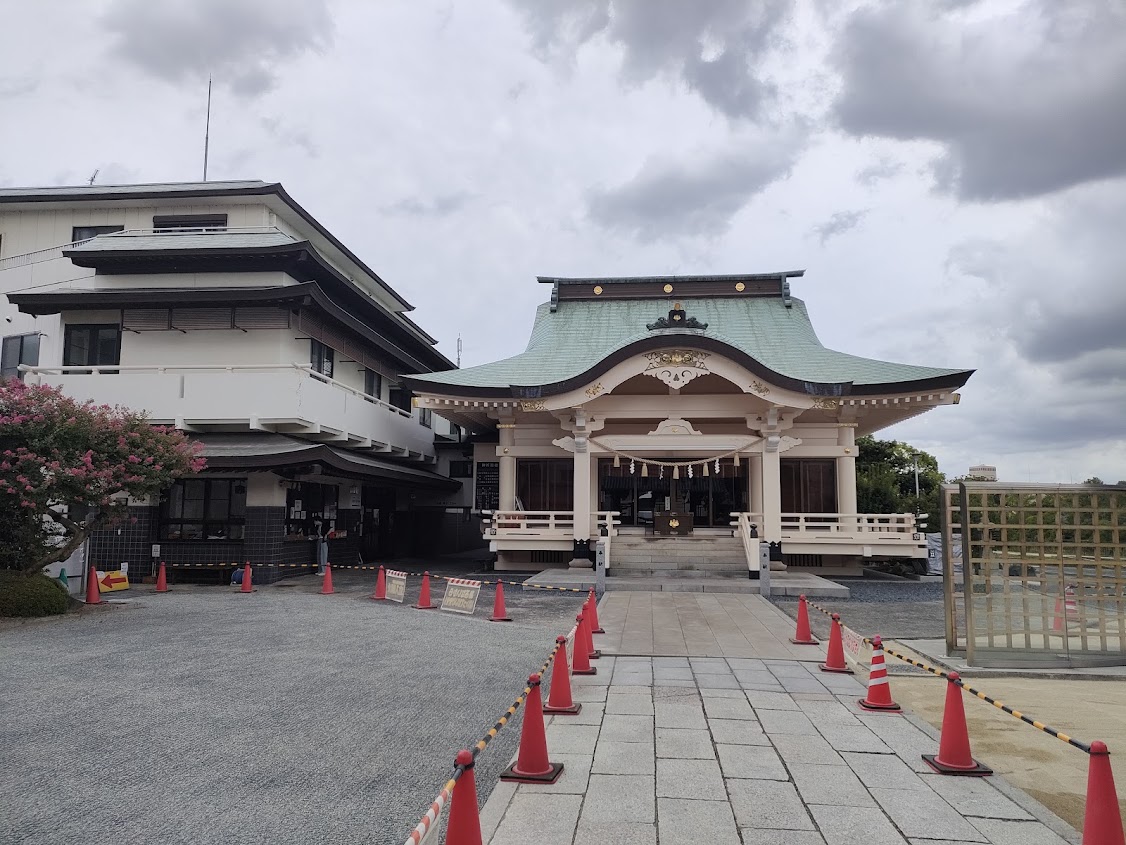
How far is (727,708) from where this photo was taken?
7410 millimetres

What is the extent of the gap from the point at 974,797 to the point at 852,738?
135cm

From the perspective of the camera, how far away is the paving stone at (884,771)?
5.39m

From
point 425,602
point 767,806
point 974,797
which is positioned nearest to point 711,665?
point 974,797

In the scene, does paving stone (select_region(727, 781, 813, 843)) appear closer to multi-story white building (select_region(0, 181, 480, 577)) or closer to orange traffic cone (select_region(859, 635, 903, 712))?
orange traffic cone (select_region(859, 635, 903, 712))

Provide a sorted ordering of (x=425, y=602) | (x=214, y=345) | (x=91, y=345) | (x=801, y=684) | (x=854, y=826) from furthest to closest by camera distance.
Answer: (x=91, y=345), (x=214, y=345), (x=425, y=602), (x=801, y=684), (x=854, y=826)

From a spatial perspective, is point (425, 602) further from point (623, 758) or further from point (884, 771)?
point (884, 771)

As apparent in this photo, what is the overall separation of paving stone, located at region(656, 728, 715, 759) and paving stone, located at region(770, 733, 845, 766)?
0.59 m

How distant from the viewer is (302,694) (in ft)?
25.4

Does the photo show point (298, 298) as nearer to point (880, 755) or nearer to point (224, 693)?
point (224, 693)

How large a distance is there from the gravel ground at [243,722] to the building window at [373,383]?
1359cm

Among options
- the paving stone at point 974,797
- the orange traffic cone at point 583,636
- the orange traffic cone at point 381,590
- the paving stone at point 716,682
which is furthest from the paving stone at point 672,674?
the orange traffic cone at point 381,590

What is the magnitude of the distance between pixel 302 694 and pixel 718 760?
14.5ft

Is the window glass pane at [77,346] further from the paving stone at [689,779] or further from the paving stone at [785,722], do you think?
the paving stone at [689,779]

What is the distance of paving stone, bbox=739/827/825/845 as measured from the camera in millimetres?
4465
